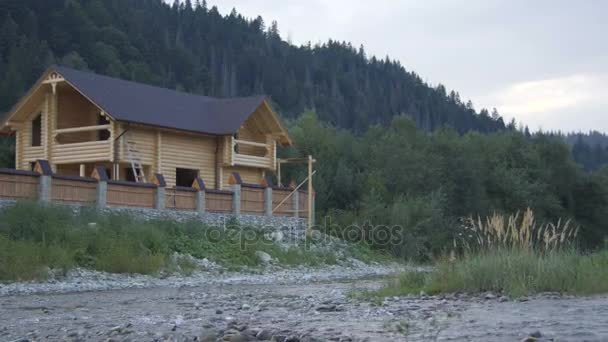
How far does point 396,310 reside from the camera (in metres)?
13.6

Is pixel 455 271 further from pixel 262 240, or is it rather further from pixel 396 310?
pixel 262 240

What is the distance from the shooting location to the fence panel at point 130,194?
29219 millimetres

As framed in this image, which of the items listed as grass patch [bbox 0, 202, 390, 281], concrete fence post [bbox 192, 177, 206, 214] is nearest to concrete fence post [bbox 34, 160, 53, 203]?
grass patch [bbox 0, 202, 390, 281]

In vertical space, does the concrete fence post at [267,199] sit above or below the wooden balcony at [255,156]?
below

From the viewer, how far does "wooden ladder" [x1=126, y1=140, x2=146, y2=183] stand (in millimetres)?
35228

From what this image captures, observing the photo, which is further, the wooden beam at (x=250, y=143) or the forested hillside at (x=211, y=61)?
the forested hillside at (x=211, y=61)

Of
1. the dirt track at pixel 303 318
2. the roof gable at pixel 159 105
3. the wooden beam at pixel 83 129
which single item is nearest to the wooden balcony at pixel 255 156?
the roof gable at pixel 159 105

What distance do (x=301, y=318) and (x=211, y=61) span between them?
382 feet

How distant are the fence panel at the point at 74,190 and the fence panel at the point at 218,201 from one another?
220 inches

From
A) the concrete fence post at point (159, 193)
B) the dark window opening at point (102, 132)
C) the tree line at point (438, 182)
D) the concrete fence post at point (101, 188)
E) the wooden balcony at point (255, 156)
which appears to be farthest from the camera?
the tree line at point (438, 182)

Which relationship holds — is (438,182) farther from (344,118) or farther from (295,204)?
(344,118)

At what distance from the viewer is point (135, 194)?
3009cm

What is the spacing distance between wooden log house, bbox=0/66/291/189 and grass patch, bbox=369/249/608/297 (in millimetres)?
20556

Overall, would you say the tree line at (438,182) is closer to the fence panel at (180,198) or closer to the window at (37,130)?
the fence panel at (180,198)
